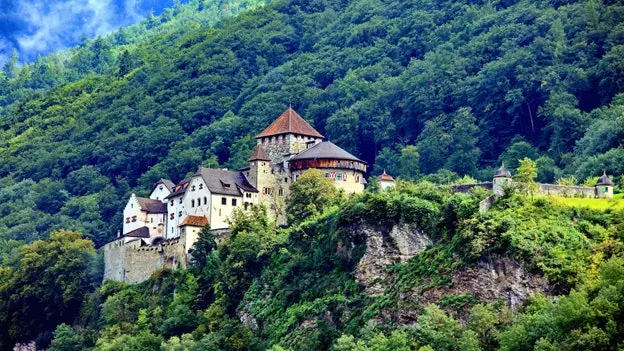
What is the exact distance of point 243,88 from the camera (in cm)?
15638

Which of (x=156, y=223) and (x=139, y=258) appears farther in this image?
(x=156, y=223)

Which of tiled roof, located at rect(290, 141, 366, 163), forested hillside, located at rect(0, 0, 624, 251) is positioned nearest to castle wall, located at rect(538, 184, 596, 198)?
forested hillside, located at rect(0, 0, 624, 251)

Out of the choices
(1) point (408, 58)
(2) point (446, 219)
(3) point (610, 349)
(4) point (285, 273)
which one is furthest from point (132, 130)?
(3) point (610, 349)

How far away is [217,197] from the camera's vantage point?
3743 inches

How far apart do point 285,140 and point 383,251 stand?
78.8ft

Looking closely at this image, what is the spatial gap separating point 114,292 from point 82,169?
5065cm

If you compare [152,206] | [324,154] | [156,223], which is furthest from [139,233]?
[324,154]

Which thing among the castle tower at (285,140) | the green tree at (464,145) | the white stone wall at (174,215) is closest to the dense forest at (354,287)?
the white stone wall at (174,215)

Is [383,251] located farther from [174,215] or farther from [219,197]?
[174,215]

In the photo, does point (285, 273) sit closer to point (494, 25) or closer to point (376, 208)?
point (376, 208)

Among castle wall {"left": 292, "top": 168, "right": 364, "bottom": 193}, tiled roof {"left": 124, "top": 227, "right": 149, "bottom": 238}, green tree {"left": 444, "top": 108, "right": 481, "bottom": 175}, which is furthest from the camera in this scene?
green tree {"left": 444, "top": 108, "right": 481, "bottom": 175}

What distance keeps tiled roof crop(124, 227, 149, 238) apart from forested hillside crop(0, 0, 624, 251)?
26183 mm

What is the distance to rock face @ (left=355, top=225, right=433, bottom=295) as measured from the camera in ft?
255

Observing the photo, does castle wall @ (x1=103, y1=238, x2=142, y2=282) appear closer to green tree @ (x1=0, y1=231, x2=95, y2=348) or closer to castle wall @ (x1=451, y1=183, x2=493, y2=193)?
green tree @ (x1=0, y1=231, x2=95, y2=348)
